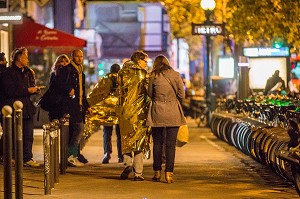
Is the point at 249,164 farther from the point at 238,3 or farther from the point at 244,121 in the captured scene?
the point at 238,3

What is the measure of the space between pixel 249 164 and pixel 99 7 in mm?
44036

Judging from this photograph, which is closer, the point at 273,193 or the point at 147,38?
the point at 273,193

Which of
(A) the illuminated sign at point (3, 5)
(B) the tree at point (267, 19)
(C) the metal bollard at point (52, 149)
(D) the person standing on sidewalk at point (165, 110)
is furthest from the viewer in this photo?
(B) the tree at point (267, 19)

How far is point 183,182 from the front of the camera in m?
14.7

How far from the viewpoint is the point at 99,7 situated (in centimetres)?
6109

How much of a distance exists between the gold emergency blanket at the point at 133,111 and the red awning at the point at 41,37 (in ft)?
41.0

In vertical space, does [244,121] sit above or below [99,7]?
below

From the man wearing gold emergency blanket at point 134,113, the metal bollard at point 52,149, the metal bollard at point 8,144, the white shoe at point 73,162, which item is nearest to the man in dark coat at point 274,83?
the white shoe at point 73,162

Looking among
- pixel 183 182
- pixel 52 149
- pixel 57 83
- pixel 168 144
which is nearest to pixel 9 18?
pixel 57 83

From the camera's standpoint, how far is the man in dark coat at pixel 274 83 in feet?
88.2

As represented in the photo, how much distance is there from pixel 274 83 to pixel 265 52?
1.83 m

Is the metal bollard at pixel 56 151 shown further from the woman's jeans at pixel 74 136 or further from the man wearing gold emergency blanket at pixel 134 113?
the woman's jeans at pixel 74 136

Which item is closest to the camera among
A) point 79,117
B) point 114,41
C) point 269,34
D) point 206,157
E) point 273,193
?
point 273,193

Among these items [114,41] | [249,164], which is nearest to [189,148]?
[249,164]
